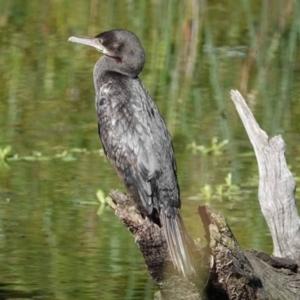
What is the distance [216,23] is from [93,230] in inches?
225

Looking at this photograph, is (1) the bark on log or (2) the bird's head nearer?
(1) the bark on log

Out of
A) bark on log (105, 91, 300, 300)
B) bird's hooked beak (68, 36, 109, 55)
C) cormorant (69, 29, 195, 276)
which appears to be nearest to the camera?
bark on log (105, 91, 300, 300)

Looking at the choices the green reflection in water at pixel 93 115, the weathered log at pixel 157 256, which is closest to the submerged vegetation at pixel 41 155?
the green reflection in water at pixel 93 115

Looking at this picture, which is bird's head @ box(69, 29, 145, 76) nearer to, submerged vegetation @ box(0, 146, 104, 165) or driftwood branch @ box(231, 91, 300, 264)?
driftwood branch @ box(231, 91, 300, 264)

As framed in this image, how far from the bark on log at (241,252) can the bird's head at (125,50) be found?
62 centimetres

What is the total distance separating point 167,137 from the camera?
23.6 feet

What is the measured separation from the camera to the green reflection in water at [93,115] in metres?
8.32

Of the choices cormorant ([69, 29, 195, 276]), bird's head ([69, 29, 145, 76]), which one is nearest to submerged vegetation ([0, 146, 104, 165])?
cormorant ([69, 29, 195, 276])

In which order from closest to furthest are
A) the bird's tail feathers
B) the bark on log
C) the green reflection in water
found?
the bark on log
the bird's tail feathers
the green reflection in water

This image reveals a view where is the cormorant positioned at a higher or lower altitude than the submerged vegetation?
higher

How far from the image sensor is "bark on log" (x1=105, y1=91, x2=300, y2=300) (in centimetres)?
602

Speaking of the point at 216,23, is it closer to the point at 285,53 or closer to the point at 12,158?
the point at 285,53

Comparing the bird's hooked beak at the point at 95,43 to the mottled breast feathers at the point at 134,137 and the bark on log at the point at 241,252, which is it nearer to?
the mottled breast feathers at the point at 134,137

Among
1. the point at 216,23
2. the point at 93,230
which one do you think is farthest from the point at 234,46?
the point at 93,230
